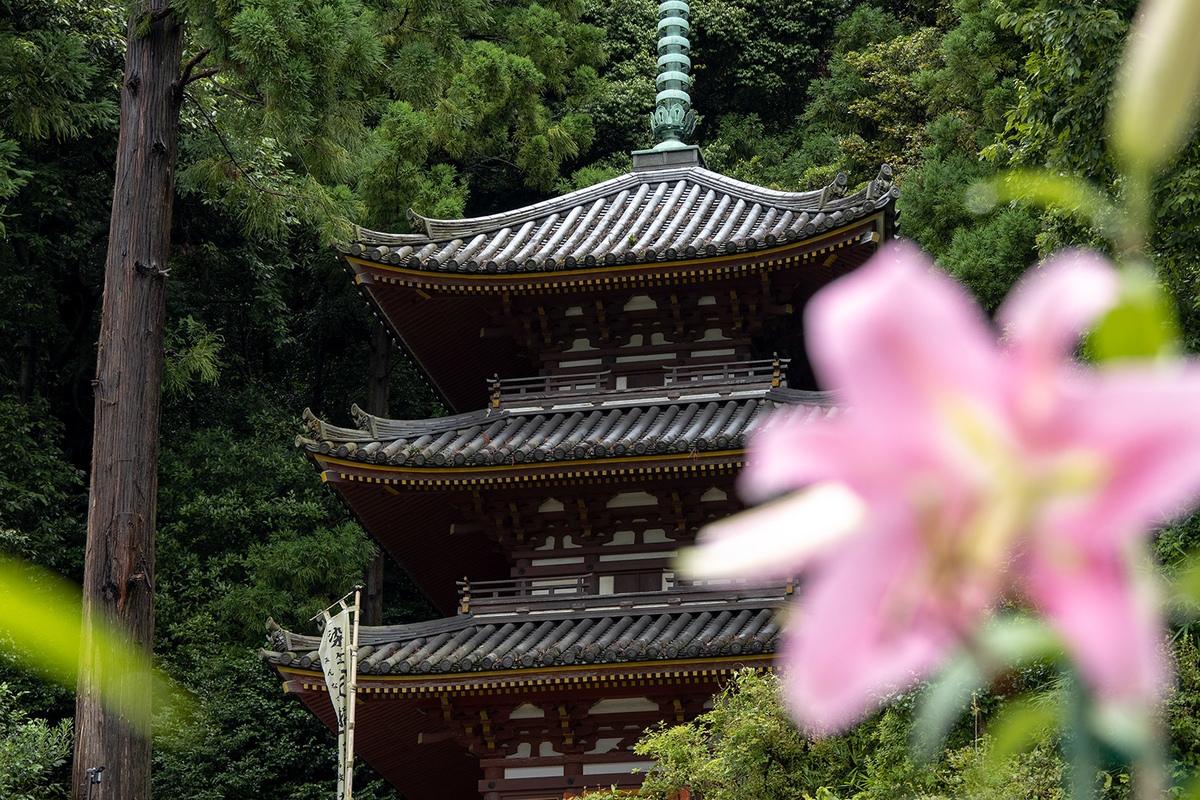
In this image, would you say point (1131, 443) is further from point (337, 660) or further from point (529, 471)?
point (529, 471)

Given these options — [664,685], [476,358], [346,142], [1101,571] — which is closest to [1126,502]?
[1101,571]

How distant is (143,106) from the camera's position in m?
8.55

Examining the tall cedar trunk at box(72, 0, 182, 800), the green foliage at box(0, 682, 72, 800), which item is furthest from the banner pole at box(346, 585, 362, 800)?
the green foliage at box(0, 682, 72, 800)

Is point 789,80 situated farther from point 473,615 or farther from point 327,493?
point 473,615

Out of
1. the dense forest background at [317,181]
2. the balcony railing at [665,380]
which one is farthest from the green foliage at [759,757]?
the balcony railing at [665,380]

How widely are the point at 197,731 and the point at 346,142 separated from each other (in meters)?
6.96

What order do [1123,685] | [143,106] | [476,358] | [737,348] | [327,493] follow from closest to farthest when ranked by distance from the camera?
[1123,685] → [143,106] → [737,348] → [476,358] → [327,493]

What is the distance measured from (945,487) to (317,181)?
11.0 m

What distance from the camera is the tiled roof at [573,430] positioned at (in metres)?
8.07

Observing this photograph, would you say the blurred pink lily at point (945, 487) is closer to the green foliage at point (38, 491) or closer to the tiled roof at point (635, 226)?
the tiled roof at point (635, 226)

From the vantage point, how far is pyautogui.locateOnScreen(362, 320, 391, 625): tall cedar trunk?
47.8ft

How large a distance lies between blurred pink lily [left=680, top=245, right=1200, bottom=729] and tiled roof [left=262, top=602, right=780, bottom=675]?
23.3ft

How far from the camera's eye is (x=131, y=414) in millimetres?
7941

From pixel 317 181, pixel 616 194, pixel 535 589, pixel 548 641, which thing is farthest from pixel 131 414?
pixel 616 194
